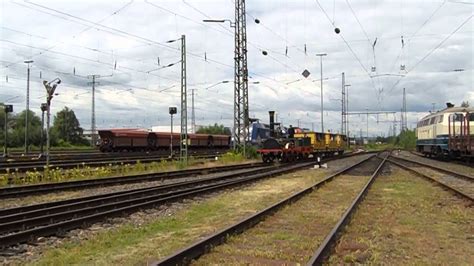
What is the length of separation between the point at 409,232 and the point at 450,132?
27806 mm

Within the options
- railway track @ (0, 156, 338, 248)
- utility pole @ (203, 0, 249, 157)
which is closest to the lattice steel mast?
utility pole @ (203, 0, 249, 157)

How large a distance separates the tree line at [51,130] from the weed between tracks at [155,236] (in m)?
69.3

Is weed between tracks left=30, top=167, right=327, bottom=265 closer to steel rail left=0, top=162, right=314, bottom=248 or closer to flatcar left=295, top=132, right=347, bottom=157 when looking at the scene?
steel rail left=0, top=162, right=314, bottom=248

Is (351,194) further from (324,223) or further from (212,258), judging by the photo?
(212,258)

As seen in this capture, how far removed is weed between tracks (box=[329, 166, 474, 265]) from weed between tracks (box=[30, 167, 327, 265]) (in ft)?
9.30

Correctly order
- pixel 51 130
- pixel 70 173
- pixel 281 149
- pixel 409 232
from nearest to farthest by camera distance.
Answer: pixel 409 232 < pixel 70 173 < pixel 281 149 < pixel 51 130

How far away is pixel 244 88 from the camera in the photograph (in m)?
38.1

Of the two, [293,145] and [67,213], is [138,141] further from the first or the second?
[67,213]

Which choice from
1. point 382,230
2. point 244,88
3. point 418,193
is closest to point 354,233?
point 382,230

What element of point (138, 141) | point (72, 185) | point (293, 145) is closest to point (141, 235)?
point (72, 185)

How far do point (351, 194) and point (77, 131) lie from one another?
313 ft

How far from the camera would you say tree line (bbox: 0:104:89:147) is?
3174 inches

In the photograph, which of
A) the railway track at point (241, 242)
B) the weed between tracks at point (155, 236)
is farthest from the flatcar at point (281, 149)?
the railway track at point (241, 242)

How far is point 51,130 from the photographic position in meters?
86.8
